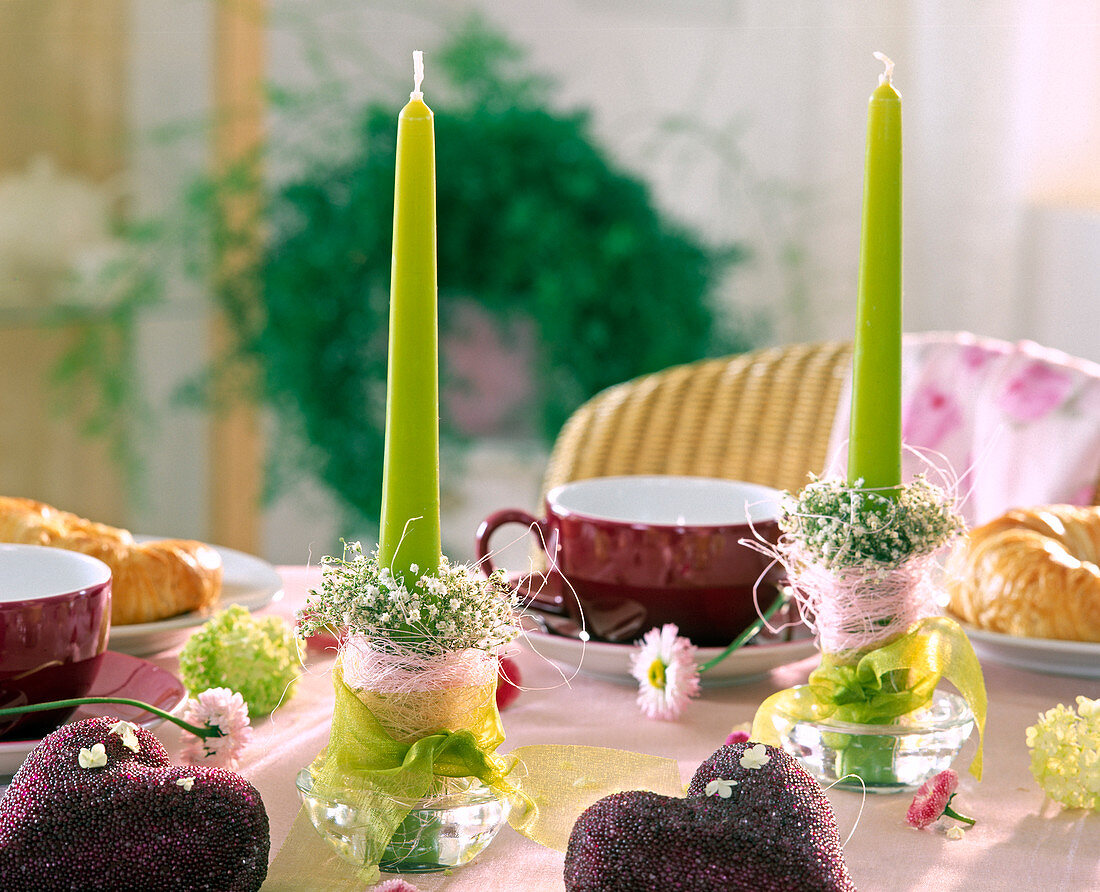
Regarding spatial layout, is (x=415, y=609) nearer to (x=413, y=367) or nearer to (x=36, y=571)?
(x=413, y=367)

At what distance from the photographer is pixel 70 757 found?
381mm

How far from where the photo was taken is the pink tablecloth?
433 mm

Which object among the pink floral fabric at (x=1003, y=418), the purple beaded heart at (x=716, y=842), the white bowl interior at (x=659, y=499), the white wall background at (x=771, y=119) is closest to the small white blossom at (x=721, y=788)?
the purple beaded heart at (x=716, y=842)

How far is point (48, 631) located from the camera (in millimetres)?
481

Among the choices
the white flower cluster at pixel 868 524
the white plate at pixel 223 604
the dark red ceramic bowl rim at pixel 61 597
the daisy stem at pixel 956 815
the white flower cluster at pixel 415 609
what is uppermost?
the white flower cluster at pixel 868 524

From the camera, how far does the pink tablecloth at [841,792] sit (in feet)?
1.42

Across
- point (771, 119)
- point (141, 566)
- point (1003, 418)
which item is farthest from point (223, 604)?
point (771, 119)

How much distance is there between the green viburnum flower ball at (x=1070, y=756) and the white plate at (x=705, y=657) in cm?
15

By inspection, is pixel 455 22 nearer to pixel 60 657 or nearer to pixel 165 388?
pixel 165 388

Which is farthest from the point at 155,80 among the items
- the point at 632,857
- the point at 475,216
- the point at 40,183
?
the point at 632,857

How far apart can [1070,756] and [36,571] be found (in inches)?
17.5

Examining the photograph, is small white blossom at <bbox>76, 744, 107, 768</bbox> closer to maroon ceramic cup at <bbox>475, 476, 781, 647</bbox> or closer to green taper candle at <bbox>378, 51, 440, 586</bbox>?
green taper candle at <bbox>378, 51, 440, 586</bbox>

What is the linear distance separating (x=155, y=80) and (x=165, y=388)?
2.08ft

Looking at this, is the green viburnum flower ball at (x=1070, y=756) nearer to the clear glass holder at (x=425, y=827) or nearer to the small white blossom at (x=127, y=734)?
the clear glass holder at (x=425, y=827)
